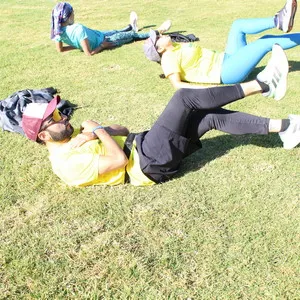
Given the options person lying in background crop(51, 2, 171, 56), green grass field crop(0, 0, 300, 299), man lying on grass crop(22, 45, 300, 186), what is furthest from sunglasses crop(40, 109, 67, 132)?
person lying in background crop(51, 2, 171, 56)

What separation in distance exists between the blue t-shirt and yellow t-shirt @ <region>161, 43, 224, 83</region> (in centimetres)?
330

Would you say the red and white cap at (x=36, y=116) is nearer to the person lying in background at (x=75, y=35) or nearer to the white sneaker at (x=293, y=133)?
the white sneaker at (x=293, y=133)

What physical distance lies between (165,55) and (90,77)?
2.10 metres

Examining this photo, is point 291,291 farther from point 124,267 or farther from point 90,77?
point 90,77

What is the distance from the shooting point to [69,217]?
11.5 feet

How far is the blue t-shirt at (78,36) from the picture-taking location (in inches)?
331

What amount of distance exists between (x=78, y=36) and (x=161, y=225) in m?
6.29

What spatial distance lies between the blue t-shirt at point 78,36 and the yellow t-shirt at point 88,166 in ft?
17.4

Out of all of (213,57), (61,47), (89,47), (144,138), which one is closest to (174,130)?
(144,138)

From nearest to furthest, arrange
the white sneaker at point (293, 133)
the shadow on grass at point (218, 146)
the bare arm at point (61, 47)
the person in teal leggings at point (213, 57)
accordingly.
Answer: the white sneaker at point (293, 133) → the shadow on grass at point (218, 146) → the person in teal leggings at point (213, 57) → the bare arm at point (61, 47)

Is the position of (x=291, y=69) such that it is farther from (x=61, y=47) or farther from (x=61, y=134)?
(x=61, y=47)

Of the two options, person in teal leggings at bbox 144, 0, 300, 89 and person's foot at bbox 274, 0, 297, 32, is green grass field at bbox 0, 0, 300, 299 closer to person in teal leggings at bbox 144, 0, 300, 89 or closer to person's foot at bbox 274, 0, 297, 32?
person in teal leggings at bbox 144, 0, 300, 89

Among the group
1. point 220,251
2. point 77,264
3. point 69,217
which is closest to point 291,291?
point 220,251

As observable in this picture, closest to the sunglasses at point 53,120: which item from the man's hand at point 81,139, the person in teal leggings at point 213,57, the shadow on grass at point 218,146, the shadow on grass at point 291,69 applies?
the man's hand at point 81,139
